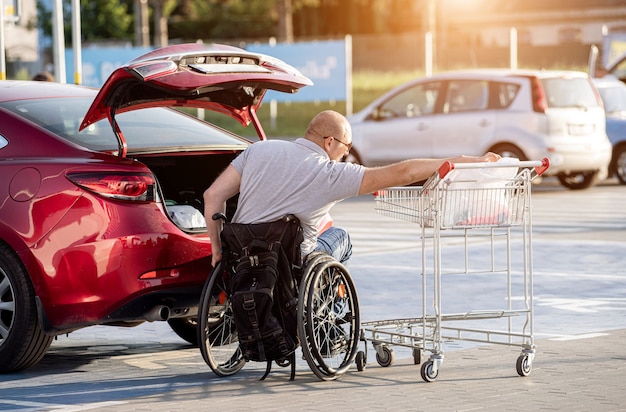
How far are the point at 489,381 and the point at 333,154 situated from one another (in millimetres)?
1435

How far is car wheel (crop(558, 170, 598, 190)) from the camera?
842 inches

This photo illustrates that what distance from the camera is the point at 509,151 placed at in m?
20.3

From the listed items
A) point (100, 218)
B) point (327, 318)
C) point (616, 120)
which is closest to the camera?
point (327, 318)

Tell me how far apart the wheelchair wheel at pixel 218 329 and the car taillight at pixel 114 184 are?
2.08 feet

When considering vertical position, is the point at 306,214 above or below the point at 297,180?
below

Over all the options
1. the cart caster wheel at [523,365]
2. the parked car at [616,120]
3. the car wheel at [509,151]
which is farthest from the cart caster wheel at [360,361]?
the parked car at [616,120]

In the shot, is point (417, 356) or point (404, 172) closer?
point (404, 172)

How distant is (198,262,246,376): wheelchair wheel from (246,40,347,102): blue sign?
1067 inches

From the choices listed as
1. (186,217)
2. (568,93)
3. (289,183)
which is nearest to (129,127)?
(186,217)

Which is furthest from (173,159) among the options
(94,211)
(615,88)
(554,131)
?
(615,88)

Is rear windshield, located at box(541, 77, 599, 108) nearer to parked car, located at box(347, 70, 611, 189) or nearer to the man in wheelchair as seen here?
parked car, located at box(347, 70, 611, 189)

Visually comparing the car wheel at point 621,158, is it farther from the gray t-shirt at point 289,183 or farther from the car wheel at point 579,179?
the gray t-shirt at point 289,183

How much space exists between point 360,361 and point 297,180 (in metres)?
1.07

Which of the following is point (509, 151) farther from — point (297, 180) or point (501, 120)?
point (297, 180)
